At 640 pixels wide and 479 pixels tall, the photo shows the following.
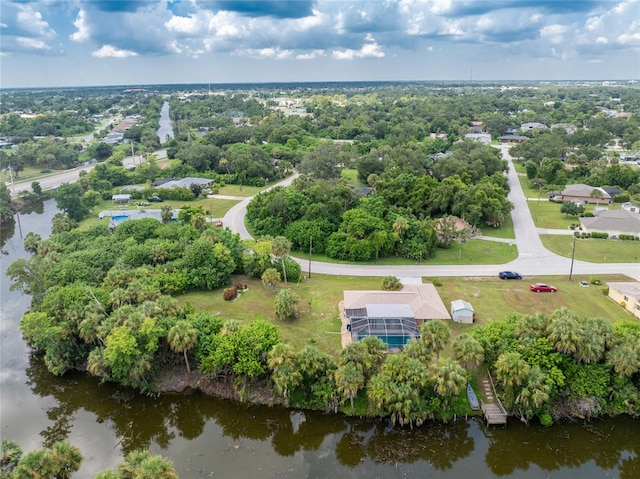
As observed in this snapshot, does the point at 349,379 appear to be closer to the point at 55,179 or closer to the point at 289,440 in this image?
the point at 289,440

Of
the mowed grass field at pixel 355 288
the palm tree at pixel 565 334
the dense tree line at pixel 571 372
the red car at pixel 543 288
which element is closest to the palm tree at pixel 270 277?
the mowed grass field at pixel 355 288

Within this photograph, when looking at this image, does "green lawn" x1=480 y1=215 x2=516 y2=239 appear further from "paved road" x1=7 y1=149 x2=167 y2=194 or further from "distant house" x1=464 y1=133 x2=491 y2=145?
"paved road" x1=7 y1=149 x2=167 y2=194

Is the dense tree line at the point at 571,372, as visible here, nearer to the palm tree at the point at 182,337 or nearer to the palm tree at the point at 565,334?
the palm tree at the point at 565,334

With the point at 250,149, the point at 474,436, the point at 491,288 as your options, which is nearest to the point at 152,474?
the point at 474,436

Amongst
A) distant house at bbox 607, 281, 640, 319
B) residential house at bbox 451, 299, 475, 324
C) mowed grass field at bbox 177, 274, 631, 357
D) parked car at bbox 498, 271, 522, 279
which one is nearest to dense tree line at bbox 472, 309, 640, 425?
residential house at bbox 451, 299, 475, 324

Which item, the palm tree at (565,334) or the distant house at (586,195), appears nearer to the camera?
the palm tree at (565,334)
